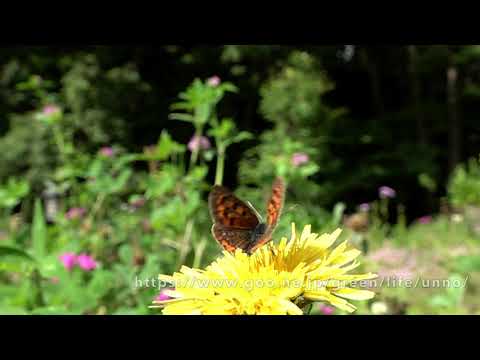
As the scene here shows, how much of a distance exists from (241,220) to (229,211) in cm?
2

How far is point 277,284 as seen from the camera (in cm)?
38

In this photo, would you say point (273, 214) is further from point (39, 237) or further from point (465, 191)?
point (465, 191)

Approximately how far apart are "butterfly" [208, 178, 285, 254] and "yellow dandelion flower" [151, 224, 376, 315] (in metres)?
0.03

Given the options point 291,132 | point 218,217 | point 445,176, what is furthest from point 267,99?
point 218,217

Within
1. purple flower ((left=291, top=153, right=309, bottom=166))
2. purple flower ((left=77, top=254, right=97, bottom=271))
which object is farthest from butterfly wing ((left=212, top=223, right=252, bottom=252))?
purple flower ((left=291, top=153, right=309, bottom=166))

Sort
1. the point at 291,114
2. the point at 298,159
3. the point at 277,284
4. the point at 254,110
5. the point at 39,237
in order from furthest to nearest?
the point at 254,110 → the point at 291,114 → the point at 298,159 → the point at 39,237 → the point at 277,284

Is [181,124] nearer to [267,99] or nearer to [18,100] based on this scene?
[267,99]

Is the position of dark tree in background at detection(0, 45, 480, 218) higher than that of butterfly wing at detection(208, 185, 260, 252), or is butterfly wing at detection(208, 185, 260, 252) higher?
dark tree in background at detection(0, 45, 480, 218)

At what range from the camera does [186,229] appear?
4.76 ft

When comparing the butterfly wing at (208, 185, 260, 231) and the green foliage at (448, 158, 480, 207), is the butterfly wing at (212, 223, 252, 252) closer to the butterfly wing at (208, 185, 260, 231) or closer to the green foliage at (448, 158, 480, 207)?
the butterfly wing at (208, 185, 260, 231)

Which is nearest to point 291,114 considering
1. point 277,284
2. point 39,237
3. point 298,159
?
point 298,159

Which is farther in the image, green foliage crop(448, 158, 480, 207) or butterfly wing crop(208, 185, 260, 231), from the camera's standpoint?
green foliage crop(448, 158, 480, 207)

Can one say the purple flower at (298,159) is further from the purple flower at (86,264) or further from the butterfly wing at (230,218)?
the butterfly wing at (230,218)

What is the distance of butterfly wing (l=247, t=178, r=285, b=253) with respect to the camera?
0.43 meters
